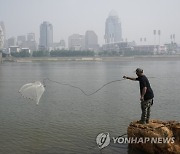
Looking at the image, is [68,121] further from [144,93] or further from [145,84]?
[145,84]

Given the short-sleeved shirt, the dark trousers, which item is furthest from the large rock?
the short-sleeved shirt

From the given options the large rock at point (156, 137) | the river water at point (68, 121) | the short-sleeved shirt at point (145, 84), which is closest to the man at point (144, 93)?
the short-sleeved shirt at point (145, 84)

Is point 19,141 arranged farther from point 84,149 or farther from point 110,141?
point 110,141

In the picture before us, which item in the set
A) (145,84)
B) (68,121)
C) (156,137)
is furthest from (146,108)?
(68,121)

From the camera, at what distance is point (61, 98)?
2652cm

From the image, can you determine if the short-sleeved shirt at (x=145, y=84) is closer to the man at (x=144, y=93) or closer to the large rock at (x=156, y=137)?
the man at (x=144, y=93)

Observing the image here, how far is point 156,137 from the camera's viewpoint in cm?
1030

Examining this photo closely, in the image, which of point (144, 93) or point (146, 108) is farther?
point (146, 108)

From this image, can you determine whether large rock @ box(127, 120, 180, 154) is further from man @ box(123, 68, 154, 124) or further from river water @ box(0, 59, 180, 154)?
river water @ box(0, 59, 180, 154)

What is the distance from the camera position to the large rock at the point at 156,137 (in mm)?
10203

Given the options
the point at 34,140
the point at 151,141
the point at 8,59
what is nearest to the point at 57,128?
the point at 34,140

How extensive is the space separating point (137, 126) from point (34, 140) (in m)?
4.80

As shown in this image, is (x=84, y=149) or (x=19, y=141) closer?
(x=84, y=149)

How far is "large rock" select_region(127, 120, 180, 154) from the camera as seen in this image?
10203 mm
